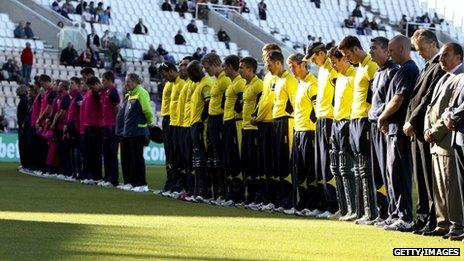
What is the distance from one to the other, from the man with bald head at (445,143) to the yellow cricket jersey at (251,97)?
5352 millimetres

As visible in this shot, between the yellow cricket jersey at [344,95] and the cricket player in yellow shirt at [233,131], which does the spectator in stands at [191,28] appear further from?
the yellow cricket jersey at [344,95]

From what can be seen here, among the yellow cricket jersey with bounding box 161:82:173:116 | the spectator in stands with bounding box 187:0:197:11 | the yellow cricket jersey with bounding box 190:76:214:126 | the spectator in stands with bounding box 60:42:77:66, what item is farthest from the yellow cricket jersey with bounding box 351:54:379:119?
the spectator in stands with bounding box 187:0:197:11

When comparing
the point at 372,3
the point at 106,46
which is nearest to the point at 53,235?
the point at 106,46

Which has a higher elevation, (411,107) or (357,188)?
(411,107)

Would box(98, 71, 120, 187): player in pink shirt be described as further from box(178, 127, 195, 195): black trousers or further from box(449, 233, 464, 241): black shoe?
box(449, 233, 464, 241): black shoe

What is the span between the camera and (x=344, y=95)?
17.0 m

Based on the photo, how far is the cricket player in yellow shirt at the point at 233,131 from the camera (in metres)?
20.1

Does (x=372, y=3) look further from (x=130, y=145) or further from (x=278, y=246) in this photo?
(x=278, y=246)

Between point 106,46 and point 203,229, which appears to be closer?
point 203,229

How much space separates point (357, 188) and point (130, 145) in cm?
861

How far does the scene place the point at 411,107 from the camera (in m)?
15.1

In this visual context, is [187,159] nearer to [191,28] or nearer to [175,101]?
[175,101]

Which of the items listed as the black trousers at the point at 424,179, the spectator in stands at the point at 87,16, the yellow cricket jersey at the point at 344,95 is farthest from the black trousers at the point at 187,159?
the spectator in stands at the point at 87,16

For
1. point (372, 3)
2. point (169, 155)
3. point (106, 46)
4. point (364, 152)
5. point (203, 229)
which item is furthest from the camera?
point (372, 3)
